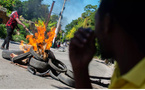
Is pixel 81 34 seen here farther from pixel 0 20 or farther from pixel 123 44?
pixel 0 20

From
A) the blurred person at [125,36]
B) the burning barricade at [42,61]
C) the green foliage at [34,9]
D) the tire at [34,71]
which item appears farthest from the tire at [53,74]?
the green foliage at [34,9]

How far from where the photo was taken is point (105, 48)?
1201 mm

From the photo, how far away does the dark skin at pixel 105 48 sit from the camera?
3.39 feet

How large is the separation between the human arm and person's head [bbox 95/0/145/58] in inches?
8.0

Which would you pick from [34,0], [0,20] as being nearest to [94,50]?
[0,20]

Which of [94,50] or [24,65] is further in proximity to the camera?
[24,65]

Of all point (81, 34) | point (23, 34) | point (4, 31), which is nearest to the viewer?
point (81, 34)

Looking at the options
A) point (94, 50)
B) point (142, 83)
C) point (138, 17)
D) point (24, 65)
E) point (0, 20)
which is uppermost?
point (0, 20)

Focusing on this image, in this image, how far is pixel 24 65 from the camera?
22.1ft

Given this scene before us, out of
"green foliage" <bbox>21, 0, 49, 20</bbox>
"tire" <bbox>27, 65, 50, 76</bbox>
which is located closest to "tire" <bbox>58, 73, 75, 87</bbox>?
"tire" <bbox>27, 65, 50, 76</bbox>

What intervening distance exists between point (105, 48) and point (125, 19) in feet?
0.90

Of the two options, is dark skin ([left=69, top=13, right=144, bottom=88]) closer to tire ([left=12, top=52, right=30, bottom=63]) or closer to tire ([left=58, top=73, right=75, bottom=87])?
tire ([left=58, top=73, right=75, bottom=87])

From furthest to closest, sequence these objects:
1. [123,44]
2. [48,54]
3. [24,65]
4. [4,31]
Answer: [4,31] → [24,65] → [48,54] → [123,44]

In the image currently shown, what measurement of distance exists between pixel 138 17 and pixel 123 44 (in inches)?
7.1
